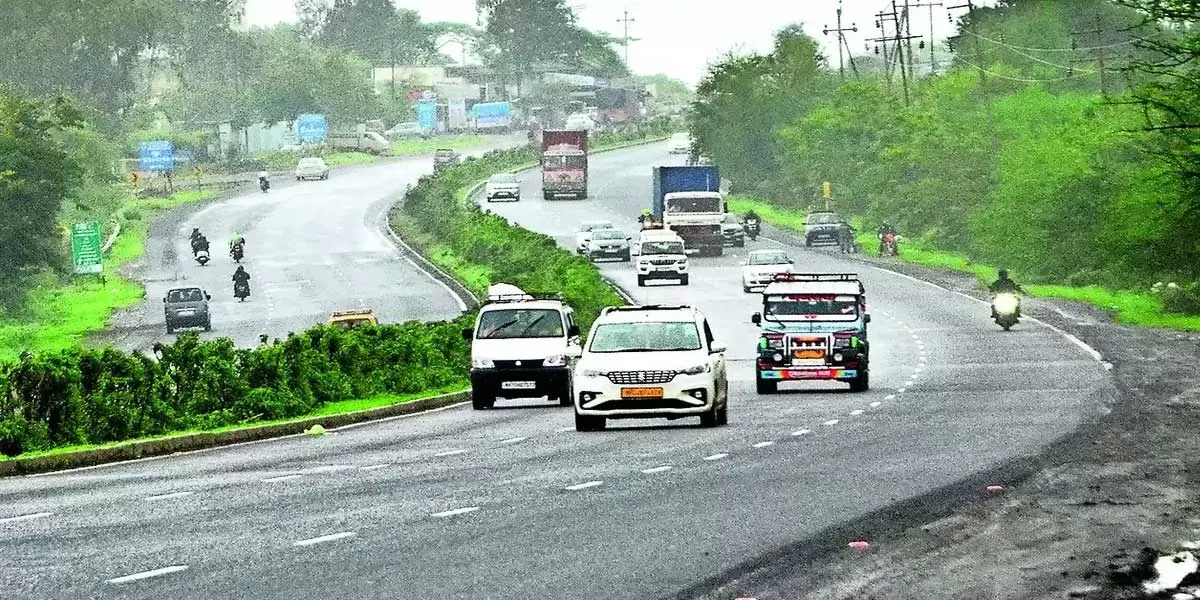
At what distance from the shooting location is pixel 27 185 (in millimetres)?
87062

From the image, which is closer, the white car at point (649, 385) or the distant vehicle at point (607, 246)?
the white car at point (649, 385)

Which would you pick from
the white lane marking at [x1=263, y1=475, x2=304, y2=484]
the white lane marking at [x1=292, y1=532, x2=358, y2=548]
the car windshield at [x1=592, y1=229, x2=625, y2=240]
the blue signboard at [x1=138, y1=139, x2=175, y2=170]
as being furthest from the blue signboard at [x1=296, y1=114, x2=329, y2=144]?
the white lane marking at [x1=292, y1=532, x2=358, y2=548]

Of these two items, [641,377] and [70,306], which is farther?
[70,306]

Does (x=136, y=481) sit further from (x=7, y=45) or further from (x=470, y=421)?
(x=7, y=45)

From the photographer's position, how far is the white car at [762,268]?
7456 centimetres

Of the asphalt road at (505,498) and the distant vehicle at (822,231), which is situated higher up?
the asphalt road at (505,498)

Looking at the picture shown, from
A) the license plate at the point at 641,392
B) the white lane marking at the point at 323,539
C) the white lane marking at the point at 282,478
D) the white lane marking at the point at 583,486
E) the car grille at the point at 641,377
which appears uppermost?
the white lane marking at the point at 323,539

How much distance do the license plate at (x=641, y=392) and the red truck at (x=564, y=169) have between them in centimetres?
9514

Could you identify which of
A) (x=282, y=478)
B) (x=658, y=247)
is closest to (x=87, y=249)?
(x=658, y=247)

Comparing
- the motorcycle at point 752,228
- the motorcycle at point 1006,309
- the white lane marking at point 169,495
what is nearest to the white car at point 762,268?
the motorcycle at point 1006,309

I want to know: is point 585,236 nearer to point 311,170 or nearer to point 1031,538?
point 311,170

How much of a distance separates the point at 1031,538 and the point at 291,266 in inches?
3236

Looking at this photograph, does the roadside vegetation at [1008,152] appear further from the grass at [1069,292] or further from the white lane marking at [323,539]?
the white lane marking at [323,539]

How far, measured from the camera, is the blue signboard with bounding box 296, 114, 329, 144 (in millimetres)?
178000
